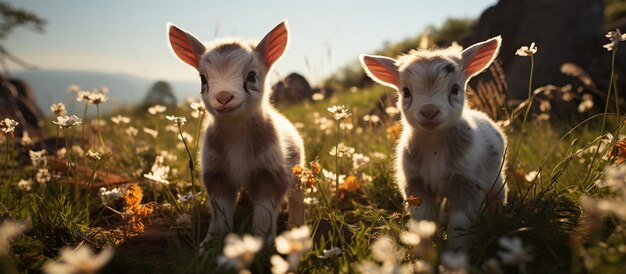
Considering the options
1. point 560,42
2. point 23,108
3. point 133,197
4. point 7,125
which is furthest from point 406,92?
point 23,108

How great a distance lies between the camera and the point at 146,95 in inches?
693

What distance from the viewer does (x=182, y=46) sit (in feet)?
13.8

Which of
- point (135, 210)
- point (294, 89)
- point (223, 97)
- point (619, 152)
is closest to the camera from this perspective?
point (619, 152)

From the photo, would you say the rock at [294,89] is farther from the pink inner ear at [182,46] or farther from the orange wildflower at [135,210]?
the orange wildflower at [135,210]

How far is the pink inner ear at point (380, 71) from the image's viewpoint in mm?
4133

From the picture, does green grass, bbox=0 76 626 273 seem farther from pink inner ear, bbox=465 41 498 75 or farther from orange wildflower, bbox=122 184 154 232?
pink inner ear, bbox=465 41 498 75

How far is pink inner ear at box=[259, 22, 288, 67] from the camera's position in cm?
410

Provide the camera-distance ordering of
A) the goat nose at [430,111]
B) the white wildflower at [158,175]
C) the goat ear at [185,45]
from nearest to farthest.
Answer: the white wildflower at [158,175], the goat nose at [430,111], the goat ear at [185,45]

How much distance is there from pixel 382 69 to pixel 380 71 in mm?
32

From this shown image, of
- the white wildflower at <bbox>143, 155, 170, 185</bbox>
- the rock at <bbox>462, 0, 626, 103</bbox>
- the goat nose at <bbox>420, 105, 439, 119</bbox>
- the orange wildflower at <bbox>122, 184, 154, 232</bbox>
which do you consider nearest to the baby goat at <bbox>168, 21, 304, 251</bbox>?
the white wildflower at <bbox>143, 155, 170, 185</bbox>

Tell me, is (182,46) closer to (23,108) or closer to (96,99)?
(96,99)

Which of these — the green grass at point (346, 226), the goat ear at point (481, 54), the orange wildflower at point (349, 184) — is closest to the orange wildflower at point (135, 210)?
the green grass at point (346, 226)

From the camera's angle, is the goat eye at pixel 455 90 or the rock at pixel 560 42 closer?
the goat eye at pixel 455 90

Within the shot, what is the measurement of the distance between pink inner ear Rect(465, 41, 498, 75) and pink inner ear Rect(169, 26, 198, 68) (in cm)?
212
